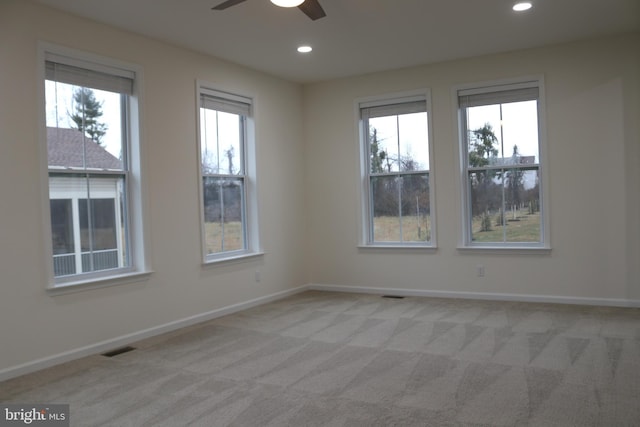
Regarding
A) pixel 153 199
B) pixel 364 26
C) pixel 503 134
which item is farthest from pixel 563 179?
pixel 153 199

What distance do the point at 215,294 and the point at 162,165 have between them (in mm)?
1457

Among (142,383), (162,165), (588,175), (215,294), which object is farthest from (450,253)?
(142,383)

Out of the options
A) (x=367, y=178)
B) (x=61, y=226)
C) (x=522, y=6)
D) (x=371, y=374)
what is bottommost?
(x=371, y=374)

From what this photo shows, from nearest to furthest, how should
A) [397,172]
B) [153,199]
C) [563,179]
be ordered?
[153,199] < [563,179] < [397,172]

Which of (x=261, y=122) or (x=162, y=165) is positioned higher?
(x=261, y=122)

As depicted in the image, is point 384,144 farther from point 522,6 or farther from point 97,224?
point 97,224

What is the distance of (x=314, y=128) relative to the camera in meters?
6.63

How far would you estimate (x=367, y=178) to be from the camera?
6.34 metres

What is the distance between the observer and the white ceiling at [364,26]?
4.02 metres

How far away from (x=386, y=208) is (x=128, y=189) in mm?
3128

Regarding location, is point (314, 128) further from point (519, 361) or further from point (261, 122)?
point (519, 361)

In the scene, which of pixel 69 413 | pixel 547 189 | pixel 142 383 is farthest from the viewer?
pixel 547 189

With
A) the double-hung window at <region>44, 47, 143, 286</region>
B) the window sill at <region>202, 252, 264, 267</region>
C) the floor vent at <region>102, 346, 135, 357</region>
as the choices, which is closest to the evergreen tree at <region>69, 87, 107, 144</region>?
the double-hung window at <region>44, 47, 143, 286</region>

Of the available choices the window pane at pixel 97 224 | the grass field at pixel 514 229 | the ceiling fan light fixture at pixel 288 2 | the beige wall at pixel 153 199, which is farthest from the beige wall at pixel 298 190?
the ceiling fan light fixture at pixel 288 2
